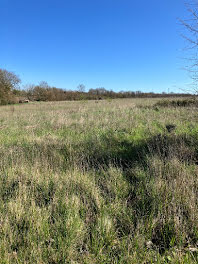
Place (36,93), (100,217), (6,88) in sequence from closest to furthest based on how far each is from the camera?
(100,217)
(6,88)
(36,93)

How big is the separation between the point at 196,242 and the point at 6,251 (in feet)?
6.82

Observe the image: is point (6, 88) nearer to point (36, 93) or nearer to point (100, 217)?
point (36, 93)

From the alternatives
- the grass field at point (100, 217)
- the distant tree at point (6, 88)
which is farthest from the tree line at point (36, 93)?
the grass field at point (100, 217)

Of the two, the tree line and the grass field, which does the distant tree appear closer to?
the tree line

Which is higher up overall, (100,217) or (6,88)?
(6,88)

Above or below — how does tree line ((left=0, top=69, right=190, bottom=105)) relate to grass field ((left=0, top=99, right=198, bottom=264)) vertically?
above

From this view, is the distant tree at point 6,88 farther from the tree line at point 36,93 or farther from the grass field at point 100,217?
the grass field at point 100,217

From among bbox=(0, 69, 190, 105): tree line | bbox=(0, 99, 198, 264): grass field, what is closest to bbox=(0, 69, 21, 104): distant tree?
bbox=(0, 69, 190, 105): tree line

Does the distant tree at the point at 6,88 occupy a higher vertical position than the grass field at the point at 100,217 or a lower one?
higher

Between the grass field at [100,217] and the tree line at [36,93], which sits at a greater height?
the tree line at [36,93]

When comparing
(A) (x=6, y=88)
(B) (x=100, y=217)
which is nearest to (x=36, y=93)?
(A) (x=6, y=88)

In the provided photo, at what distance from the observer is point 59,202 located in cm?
234

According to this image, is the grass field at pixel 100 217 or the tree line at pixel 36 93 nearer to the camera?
the grass field at pixel 100 217

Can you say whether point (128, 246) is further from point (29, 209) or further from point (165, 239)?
point (29, 209)
